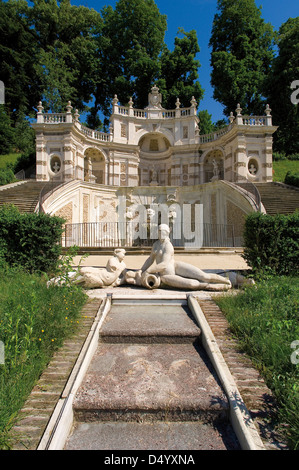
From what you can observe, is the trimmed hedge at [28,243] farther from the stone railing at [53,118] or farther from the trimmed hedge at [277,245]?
the stone railing at [53,118]

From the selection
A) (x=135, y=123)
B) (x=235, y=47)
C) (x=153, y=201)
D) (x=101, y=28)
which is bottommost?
(x=153, y=201)

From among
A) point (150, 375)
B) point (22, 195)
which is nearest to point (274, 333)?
point (150, 375)

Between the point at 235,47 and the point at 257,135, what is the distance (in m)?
17.4

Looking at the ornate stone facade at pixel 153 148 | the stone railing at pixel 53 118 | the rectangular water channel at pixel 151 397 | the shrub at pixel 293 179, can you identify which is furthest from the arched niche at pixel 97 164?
the rectangular water channel at pixel 151 397

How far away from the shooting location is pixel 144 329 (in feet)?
12.4

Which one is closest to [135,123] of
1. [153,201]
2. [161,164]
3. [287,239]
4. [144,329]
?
[161,164]

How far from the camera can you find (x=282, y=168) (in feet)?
91.6

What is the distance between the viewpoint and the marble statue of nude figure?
541 centimetres

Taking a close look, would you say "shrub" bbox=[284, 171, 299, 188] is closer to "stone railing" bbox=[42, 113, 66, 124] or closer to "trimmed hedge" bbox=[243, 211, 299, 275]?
"trimmed hedge" bbox=[243, 211, 299, 275]

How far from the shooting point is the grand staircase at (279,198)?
1658 centimetres

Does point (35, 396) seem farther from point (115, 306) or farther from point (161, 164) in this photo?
point (161, 164)

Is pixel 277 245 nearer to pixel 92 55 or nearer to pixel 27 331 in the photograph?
pixel 27 331

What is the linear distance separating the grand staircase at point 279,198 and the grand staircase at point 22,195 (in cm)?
1523

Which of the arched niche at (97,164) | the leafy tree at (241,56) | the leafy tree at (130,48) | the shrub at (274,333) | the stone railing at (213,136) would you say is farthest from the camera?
the leafy tree at (130,48)
